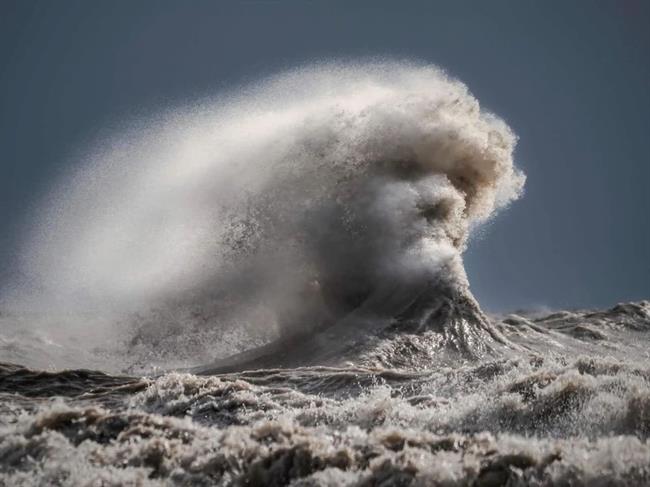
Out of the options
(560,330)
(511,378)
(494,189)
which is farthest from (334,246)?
(511,378)

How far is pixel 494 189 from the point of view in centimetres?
3419

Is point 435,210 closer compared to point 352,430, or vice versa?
point 352,430

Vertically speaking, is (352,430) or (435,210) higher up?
(435,210)

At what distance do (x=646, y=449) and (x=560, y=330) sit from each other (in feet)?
96.0

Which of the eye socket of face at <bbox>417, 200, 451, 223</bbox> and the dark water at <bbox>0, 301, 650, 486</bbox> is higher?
the eye socket of face at <bbox>417, 200, 451, 223</bbox>

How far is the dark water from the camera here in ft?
24.2

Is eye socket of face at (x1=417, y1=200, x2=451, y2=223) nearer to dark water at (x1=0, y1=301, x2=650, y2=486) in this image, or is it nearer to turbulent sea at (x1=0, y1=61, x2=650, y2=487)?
turbulent sea at (x1=0, y1=61, x2=650, y2=487)

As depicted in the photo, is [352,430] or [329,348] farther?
[329,348]

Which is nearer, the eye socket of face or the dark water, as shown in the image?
the dark water

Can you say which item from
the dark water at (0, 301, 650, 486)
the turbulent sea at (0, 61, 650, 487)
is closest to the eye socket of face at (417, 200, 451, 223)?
the turbulent sea at (0, 61, 650, 487)

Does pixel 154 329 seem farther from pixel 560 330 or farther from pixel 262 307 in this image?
pixel 560 330

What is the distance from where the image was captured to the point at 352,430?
9.99m

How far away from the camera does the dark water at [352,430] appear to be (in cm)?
736

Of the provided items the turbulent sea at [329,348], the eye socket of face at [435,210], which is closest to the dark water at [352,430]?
the turbulent sea at [329,348]
